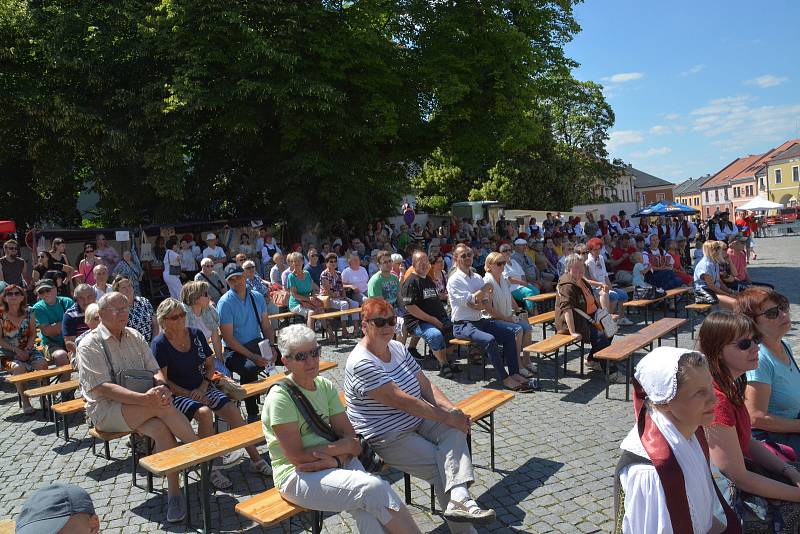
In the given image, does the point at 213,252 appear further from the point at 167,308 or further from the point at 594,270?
the point at 167,308

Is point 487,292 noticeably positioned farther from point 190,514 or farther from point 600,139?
point 600,139

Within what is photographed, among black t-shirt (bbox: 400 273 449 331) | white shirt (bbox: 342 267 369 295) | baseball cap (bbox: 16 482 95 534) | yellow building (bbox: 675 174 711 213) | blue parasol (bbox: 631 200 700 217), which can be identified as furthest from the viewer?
yellow building (bbox: 675 174 711 213)

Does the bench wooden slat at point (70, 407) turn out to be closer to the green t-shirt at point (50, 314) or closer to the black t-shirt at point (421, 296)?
the green t-shirt at point (50, 314)

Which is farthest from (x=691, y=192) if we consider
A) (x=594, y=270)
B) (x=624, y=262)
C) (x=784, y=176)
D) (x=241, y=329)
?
(x=241, y=329)

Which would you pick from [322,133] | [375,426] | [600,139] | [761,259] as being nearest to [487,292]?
[375,426]

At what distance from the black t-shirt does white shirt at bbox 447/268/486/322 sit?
19.1 inches

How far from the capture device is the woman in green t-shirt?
350 centimetres

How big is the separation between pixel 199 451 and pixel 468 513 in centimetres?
190

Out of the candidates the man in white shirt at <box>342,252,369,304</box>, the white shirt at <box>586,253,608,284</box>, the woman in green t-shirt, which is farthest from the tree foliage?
the woman in green t-shirt

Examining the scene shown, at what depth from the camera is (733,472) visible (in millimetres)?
Answer: 3096

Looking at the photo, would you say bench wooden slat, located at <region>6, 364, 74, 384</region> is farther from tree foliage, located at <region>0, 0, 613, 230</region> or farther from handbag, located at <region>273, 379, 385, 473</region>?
tree foliage, located at <region>0, 0, 613, 230</region>

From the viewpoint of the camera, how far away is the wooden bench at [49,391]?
644 cm

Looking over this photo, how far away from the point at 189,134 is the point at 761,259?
2160 cm

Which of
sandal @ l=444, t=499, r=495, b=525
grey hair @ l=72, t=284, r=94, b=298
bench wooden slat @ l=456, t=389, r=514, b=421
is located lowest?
sandal @ l=444, t=499, r=495, b=525
